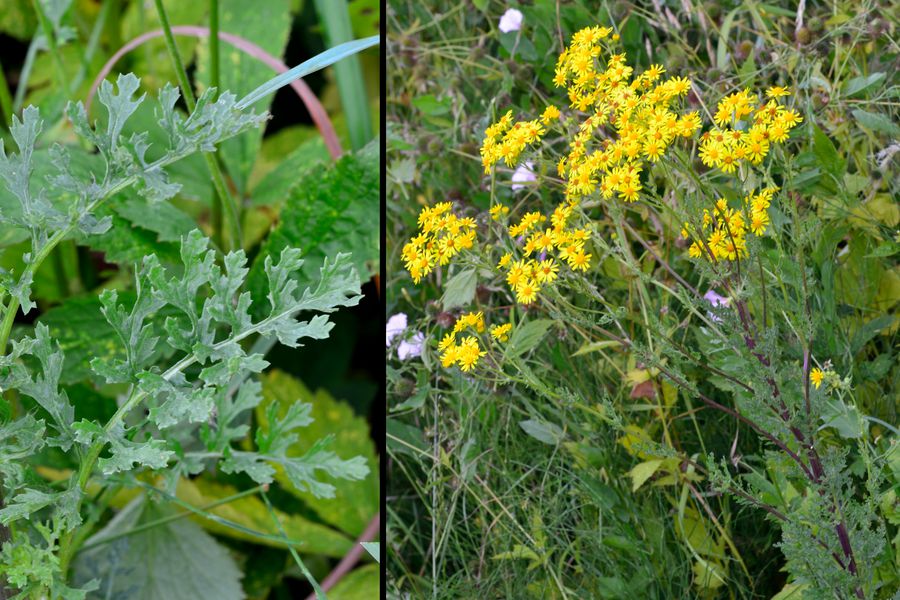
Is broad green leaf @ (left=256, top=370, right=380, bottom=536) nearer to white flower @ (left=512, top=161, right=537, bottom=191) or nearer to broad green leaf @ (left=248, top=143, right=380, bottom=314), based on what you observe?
broad green leaf @ (left=248, top=143, right=380, bottom=314)

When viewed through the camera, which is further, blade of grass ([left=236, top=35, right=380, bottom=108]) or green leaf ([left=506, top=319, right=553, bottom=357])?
green leaf ([left=506, top=319, right=553, bottom=357])

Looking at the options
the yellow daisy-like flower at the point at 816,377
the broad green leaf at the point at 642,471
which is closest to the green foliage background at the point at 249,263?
the broad green leaf at the point at 642,471

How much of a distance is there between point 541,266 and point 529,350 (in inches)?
5.2

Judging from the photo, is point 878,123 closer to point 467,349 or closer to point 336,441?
point 467,349

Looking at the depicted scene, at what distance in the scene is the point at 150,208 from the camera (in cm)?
88

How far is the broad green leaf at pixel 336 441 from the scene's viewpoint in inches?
36.9

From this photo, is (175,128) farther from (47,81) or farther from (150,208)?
(47,81)

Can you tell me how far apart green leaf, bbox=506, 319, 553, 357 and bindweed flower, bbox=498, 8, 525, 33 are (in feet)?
0.94

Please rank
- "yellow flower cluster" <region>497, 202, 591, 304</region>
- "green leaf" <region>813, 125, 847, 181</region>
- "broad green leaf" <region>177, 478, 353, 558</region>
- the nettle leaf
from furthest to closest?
"broad green leaf" <region>177, 478, 353, 558</region>
"green leaf" <region>813, 125, 847, 181</region>
"yellow flower cluster" <region>497, 202, 591, 304</region>
the nettle leaf

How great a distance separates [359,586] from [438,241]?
322 millimetres

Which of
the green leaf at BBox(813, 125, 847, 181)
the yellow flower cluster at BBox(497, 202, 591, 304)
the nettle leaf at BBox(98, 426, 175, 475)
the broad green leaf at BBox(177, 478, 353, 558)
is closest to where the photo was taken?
the nettle leaf at BBox(98, 426, 175, 475)

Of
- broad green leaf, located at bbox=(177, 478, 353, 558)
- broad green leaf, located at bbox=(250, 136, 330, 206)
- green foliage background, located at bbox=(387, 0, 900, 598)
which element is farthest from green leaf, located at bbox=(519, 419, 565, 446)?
broad green leaf, located at bbox=(250, 136, 330, 206)

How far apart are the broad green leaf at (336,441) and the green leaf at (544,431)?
18 centimetres

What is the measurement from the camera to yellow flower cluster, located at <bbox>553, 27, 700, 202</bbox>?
70cm
